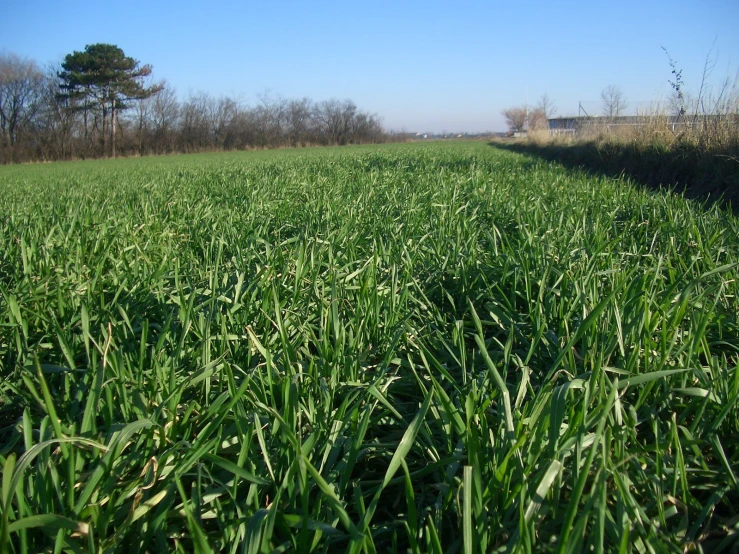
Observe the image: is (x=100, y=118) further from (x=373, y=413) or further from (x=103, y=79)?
(x=373, y=413)

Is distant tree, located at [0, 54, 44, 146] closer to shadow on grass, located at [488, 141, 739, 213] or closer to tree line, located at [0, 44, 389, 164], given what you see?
tree line, located at [0, 44, 389, 164]

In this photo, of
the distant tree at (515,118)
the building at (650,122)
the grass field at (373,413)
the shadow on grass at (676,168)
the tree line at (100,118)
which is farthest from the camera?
the distant tree at (515,118)

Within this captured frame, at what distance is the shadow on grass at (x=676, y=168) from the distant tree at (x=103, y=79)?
4262cm

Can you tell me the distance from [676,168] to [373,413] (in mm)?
8332

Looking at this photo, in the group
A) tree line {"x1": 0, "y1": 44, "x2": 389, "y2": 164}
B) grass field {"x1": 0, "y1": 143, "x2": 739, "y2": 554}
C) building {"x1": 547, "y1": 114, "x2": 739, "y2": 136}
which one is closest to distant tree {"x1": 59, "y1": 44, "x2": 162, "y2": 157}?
tree line {"x1": 0, "y1": 44, "x2": 389, "y2": 164}

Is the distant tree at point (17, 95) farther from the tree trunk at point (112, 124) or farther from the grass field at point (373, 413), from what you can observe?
the grass field at point (373, 413)

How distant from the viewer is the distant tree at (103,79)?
42.5m

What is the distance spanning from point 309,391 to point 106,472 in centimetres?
50

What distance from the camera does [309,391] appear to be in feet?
4.39

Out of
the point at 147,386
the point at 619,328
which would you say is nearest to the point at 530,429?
the point at 619,328

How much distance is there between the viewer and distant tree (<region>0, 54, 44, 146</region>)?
4009 centimetres

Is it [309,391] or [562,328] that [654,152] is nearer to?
[562,328]

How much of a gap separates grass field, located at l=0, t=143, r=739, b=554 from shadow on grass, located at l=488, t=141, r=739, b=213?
326 centimetres

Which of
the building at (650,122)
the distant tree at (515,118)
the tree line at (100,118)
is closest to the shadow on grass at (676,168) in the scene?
the building at (650,122)
